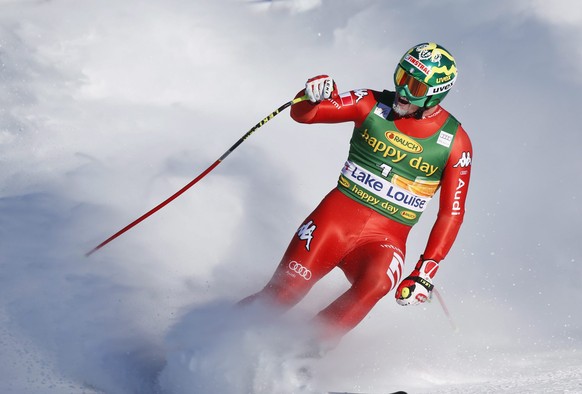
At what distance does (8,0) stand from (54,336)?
7.69 meters

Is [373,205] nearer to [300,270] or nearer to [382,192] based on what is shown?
[382,192]

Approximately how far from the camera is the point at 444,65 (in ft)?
18.5

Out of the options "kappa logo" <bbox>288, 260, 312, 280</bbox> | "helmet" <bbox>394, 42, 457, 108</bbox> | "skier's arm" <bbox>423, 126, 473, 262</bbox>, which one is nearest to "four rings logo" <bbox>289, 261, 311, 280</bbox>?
"kappa logo" <bbox>288, 260, 312, 280</bbox>

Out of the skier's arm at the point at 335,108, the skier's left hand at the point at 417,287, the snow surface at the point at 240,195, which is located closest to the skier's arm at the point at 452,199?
the skier's left hand at the point at 417,287

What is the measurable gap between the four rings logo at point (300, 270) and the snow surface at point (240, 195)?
0.30 metres

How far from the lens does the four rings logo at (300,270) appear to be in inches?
229

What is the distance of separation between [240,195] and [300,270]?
276 cm

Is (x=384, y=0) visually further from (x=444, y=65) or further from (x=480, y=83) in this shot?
(x=444, y=65)

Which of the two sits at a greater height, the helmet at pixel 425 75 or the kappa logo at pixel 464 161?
the helmet at pixel 425 75

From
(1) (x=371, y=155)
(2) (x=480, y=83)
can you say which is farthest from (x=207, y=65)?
(1) (x=371, y=155)

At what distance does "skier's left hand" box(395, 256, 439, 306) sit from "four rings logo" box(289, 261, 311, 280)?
633 mm

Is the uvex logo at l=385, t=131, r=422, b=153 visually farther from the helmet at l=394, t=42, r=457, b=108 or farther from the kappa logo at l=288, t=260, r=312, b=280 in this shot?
the kappa logo at l=288, t=260, r=312, b=280

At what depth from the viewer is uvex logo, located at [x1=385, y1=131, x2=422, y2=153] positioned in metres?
5.80

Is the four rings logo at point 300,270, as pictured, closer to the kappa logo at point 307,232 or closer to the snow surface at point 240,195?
the kappa logo at point 307,232
